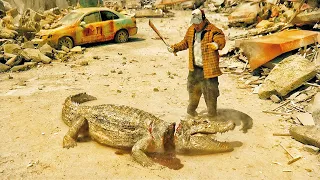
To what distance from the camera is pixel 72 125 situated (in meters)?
5.88

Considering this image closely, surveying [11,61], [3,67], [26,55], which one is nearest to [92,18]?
[26,55]

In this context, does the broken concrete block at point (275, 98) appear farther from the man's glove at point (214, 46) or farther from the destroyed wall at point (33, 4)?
the destroyed wall at point (33, 4)

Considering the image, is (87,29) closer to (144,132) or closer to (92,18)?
(92,18)

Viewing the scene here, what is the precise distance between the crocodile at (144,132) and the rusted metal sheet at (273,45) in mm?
4327

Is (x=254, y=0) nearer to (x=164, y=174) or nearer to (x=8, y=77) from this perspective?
(x=8, y=77)

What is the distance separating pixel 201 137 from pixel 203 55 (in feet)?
5.40

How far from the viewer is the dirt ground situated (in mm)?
4996

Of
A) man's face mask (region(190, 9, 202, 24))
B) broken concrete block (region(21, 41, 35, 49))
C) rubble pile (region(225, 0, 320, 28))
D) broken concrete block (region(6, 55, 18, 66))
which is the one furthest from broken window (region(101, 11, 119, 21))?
man's face mask (region(190, 9, 202, 24))

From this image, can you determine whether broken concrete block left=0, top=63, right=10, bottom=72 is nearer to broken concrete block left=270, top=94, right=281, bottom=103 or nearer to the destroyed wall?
broken concrete block left=270, top=94, right=281, bottom=103

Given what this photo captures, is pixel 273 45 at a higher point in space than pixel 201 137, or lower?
higher

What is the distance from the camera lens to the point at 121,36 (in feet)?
49.0

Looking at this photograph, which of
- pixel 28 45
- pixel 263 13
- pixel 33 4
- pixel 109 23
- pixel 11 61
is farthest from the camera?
pixel 33 4

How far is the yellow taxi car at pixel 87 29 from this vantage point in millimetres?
12898

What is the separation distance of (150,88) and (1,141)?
4.23m
